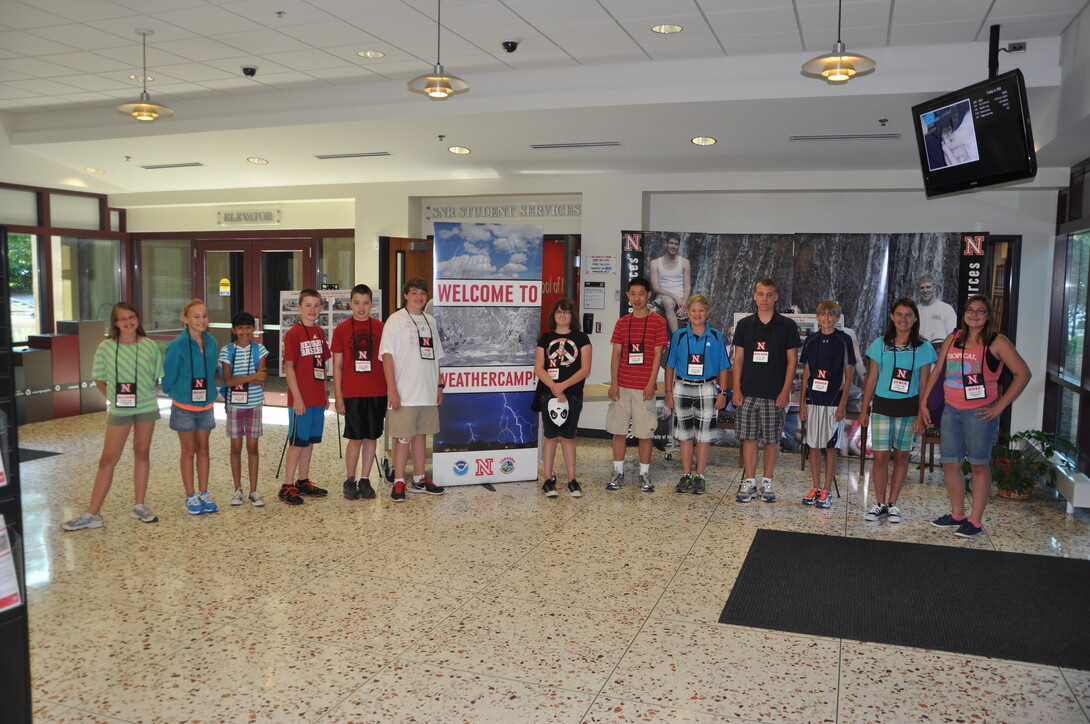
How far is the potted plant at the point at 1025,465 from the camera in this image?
248 inches

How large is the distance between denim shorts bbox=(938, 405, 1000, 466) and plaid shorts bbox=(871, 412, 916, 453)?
239 mm

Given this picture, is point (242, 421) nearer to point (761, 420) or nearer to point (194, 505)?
point (194, 505)

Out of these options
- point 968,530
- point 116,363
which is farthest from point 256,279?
point 968,530

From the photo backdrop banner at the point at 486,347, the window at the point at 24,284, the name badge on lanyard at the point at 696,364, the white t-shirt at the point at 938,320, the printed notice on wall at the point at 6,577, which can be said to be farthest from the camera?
the window at the point at 24,284

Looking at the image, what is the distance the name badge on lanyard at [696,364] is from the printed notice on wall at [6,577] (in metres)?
4.79

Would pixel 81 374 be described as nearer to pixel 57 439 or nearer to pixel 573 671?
pixel 57 439

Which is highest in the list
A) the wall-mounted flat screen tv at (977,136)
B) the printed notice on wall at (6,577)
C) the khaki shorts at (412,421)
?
the wall-mounted flat screen tv at (977,136)

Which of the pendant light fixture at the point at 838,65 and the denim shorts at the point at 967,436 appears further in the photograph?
the denim shorts at the point at 967,436


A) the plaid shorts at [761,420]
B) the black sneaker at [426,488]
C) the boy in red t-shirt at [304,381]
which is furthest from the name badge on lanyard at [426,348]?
the plaid shorts at [761,420]

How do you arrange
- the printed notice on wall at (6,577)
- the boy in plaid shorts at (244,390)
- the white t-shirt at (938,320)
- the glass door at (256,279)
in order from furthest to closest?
1. the glass door at (256,279)
2. the white t-shirt at (938,320)
3. the boy in plaid shorts at (244,390)
4. the printed notice on wall at (6,577)

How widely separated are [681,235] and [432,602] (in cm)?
503

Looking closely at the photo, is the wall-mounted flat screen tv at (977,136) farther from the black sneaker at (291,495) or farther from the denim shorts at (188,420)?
the denim shorts at (188,420)

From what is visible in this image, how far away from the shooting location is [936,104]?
17.8 ft

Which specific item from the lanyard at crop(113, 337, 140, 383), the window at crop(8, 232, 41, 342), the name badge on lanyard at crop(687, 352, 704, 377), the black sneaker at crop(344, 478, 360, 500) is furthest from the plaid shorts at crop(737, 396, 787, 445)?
the window at crop(8, 232, 41, 342)
